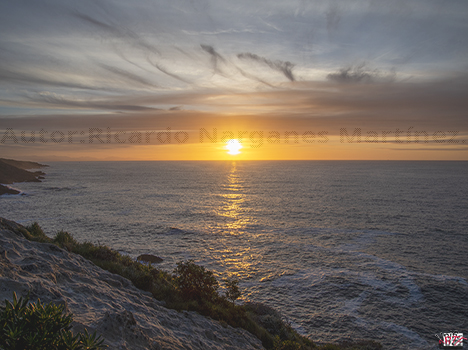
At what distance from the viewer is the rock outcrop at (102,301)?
9370 mm

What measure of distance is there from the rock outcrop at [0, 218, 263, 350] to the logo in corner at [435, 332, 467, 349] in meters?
16.5

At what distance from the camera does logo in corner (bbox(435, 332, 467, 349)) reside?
20570 millimetres

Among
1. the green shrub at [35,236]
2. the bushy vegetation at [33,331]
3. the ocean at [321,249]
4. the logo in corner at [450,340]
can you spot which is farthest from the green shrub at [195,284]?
the logo in corner at [450,340]

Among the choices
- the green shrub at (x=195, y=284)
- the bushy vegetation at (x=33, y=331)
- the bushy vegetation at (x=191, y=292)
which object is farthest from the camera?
the green shrub at (x=195, y=284)

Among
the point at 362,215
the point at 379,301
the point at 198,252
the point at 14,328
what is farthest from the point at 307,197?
the point at 14,328

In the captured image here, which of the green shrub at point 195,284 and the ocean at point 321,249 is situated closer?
the green shrub at point 195,284

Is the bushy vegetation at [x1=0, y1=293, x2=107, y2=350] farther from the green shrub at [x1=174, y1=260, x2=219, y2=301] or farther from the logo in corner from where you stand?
the logo in corner

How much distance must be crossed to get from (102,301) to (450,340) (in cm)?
2530

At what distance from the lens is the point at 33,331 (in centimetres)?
554

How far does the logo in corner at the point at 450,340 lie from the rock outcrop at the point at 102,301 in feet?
54.2

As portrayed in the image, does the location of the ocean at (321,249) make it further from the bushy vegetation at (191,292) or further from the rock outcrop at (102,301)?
the rock outcrop at (102,301)

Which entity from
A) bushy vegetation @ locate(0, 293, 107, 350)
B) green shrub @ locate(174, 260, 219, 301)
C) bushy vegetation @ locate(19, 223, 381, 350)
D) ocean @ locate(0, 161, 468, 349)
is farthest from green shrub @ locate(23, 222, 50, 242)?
ocean @ locate(0, 161, 468, 349)

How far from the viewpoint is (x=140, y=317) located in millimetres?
11391

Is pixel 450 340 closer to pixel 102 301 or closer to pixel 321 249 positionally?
pixel 321 249
